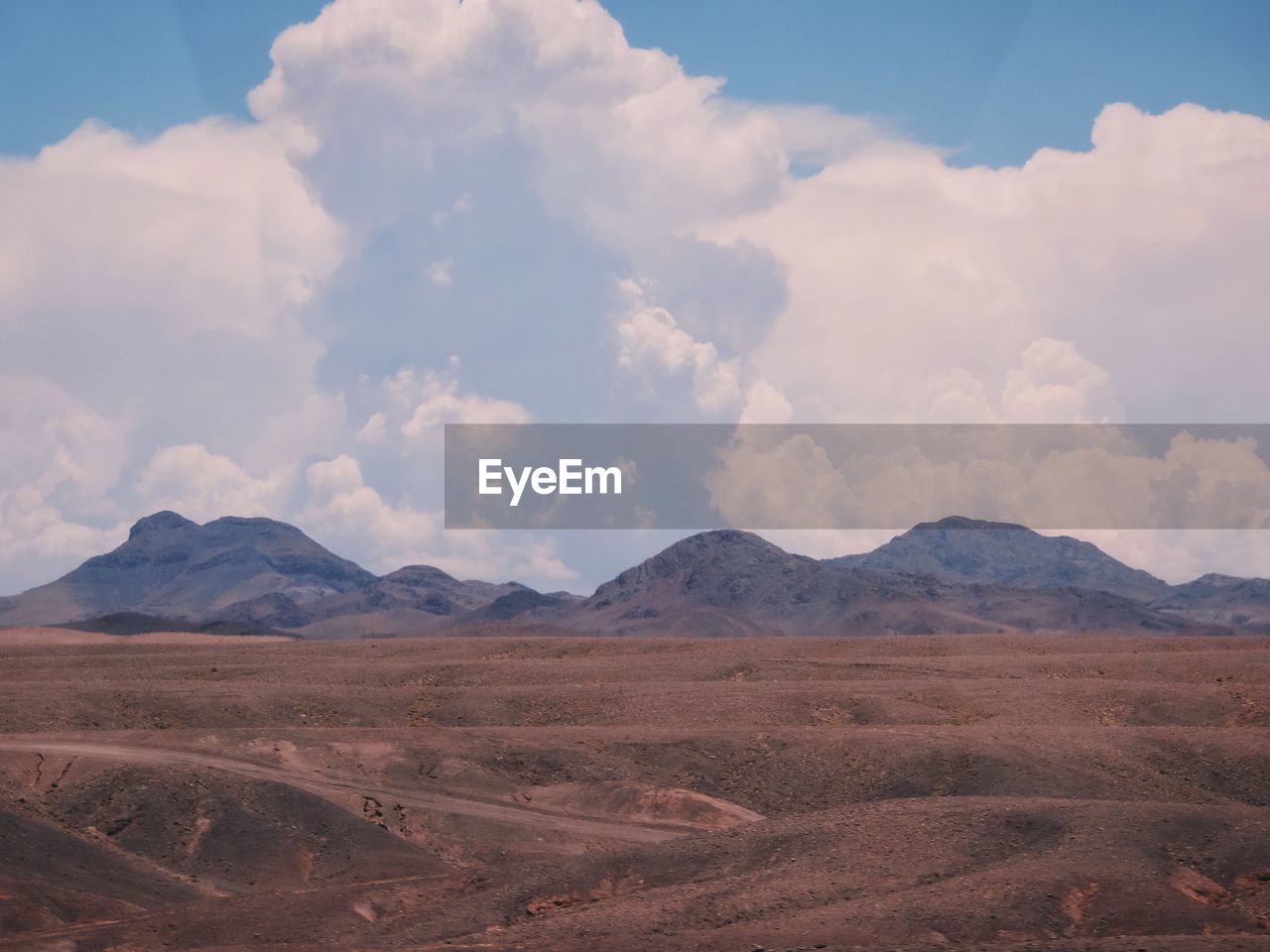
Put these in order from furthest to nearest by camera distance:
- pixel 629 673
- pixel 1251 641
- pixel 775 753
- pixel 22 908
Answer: pixel 1251 641 < pixel 629 673 < pixel 775 753 < pixel 22 908

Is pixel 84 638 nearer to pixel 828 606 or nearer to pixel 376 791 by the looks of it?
pixel 376 791

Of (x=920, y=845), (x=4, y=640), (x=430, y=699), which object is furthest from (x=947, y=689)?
(x=4, y=640)

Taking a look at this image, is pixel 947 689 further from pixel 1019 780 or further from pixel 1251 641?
pixel 1251 641

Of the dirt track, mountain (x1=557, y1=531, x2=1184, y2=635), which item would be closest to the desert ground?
the dirt track

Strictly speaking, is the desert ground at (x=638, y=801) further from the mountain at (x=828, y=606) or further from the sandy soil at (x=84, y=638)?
the mountain at (x=828, y=606)

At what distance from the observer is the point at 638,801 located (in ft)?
155

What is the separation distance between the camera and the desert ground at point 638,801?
29.8 meters

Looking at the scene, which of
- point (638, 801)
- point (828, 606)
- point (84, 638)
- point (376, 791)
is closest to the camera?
point (376, 791)

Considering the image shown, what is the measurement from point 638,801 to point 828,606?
5383 inches

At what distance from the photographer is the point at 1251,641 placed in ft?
310

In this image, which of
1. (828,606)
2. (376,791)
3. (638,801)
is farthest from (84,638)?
(638,801)

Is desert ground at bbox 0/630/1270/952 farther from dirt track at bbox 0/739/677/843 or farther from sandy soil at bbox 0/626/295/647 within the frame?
sandy soil at bbox 0/626/295/647

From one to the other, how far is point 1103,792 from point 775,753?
11.7 metres

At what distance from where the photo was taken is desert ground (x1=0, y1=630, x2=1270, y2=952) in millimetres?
29766
